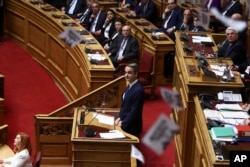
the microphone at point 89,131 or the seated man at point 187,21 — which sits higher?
the seated man at point 187,21

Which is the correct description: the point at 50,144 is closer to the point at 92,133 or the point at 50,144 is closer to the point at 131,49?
the point at 92,133

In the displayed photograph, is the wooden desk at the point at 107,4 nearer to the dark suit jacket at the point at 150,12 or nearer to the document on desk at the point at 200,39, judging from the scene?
the dark suit jacket at the point at 150,12

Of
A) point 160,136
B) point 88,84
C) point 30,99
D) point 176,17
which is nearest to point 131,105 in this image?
point 88,84

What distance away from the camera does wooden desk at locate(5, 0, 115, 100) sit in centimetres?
845

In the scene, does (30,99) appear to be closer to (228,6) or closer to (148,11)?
(148,11)

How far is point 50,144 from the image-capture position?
7.41 meters

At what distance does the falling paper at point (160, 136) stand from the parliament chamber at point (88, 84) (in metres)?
1.32

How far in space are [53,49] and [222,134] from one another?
6.33m

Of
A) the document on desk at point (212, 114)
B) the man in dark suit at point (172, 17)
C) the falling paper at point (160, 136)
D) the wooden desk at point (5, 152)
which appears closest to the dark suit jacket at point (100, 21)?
the man in dark suit at point (172, 17)

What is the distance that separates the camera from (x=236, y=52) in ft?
24.1

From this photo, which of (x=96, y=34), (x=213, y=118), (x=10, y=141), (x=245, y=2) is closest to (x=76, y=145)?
(x=213, y=118)

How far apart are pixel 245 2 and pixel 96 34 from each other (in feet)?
9.29

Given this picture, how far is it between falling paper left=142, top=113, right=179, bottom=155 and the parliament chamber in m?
1.32

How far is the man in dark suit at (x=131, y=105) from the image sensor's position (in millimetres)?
6527
